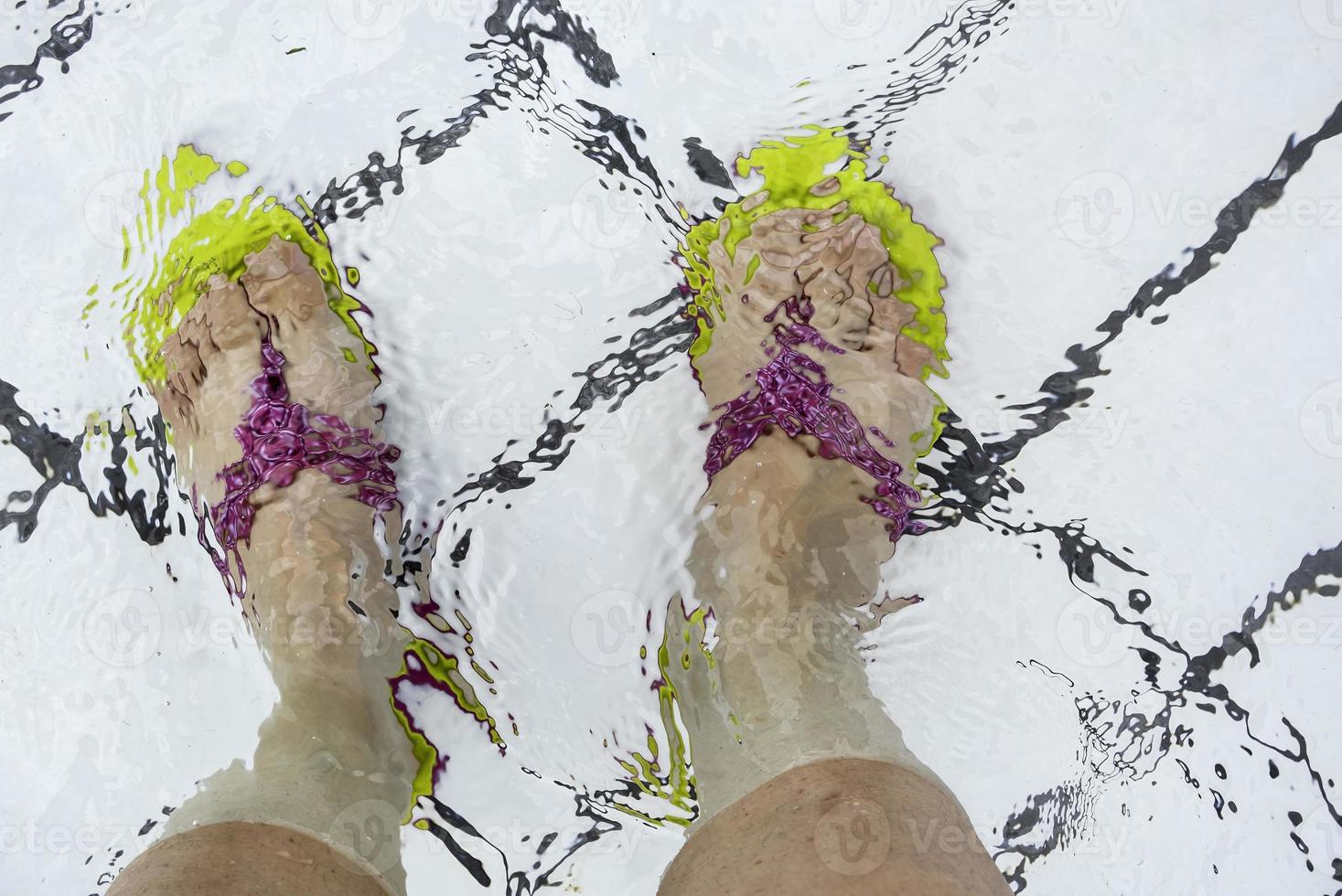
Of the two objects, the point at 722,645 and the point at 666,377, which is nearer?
the point at 722,645

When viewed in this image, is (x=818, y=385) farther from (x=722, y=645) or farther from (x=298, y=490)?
(x=298, y=490)

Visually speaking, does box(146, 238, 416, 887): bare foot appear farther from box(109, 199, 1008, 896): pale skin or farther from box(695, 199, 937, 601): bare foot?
box(695, 199, 937, 601): bare foot

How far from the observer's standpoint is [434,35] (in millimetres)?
1066

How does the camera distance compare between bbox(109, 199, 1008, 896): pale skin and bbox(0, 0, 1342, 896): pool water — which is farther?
bbox(0, 0, 1342, 896): pool water

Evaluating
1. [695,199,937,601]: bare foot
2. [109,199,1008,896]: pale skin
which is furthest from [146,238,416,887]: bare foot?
[695,199,937,601]: bare foot

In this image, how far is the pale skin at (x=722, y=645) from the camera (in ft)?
2.11

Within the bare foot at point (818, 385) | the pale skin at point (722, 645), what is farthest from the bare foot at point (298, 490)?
the bare foot at point (818, 385)

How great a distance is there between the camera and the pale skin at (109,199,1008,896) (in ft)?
2.11

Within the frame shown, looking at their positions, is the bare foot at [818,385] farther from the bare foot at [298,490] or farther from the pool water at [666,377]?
the bare foot at [298,490]

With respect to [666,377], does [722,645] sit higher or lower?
lower

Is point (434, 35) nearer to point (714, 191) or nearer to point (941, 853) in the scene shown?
point (714, 191)

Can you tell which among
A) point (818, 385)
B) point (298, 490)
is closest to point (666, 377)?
point (818, 385)

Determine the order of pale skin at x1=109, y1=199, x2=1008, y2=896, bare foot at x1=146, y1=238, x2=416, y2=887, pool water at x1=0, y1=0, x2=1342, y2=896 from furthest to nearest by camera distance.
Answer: pool water at x1=0, y1=0, x2=1342, y2=896 < bare foot at x1=146, y1=238, x2=416, y2=887 < pale skin at x1=109, y1=199, x2=1008, y2=896

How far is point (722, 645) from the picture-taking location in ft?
3.03
